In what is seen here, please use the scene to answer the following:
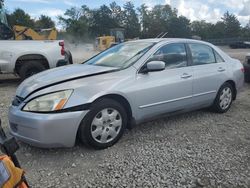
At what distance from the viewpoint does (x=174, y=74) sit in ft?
15.5

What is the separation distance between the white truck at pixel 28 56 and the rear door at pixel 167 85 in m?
5.00

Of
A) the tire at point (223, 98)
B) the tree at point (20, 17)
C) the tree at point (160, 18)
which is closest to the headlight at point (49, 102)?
the tire at point (223, 98)

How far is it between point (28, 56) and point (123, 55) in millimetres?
4783

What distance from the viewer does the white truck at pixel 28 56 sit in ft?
27.6

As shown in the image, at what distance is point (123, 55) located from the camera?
4.77 m

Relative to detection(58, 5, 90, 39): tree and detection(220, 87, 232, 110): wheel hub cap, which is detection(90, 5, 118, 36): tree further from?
detection(220, 87, 232, 110): wheel hub cap

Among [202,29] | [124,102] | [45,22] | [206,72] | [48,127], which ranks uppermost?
[45,22]

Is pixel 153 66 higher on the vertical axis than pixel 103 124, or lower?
higher

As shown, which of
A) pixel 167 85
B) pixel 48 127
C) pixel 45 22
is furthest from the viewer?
pixel 45 22

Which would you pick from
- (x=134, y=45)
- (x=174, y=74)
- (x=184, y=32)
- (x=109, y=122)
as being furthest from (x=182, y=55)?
(x=184, y=32)

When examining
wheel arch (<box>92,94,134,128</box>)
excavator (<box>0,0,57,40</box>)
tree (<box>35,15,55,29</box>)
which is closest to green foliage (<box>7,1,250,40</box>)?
tree (<box>35,15,55,29</box>)

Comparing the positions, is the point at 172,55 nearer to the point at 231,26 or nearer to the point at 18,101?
the point at 18,101

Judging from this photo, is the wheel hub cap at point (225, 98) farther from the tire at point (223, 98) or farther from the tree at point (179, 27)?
the tree at point (179, 27)

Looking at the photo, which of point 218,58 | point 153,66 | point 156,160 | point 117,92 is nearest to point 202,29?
point 218,58
